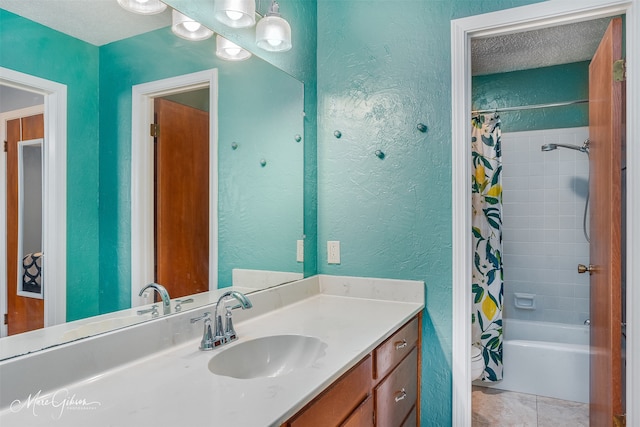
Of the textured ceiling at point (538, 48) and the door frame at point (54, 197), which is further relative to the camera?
the textured ceiling at point (538, 48)

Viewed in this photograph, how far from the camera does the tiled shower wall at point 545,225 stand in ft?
10.3

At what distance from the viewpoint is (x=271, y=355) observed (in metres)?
1.34

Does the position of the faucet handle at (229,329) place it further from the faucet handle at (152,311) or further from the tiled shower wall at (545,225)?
the tiled shower wall at (545,225)

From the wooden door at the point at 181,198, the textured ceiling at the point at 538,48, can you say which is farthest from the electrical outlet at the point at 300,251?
the textured ceiling at the point at 538,48

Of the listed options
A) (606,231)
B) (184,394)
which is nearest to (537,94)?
(606,231)

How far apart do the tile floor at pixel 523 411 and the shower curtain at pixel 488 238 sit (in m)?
0.16

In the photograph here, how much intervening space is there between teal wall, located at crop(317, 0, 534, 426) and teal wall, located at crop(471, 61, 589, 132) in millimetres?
1650

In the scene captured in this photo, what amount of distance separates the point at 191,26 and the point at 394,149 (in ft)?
3.37

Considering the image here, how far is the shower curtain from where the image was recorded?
280 cm

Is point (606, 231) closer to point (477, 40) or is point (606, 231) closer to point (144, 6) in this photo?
point (477, 40)

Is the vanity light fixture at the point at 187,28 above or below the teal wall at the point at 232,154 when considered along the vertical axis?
above

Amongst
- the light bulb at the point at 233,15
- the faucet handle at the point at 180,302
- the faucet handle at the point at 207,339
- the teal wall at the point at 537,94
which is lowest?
the faucet handle at the point at 207,339

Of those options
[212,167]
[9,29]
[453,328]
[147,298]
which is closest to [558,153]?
[453,328]

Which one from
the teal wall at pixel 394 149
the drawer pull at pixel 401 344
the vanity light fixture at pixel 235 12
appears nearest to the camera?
the vanity light fixture at pixel 235 12
